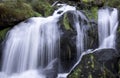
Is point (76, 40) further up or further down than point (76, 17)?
further down

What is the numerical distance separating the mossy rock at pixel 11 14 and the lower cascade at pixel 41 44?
278 mm

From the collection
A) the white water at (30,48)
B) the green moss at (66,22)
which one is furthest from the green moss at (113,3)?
the green moss at (66,22)

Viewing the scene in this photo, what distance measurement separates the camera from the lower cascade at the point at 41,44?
11719 mm

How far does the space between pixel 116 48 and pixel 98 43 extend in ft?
3.84

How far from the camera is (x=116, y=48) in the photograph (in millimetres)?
11445

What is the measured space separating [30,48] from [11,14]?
1.86 meters

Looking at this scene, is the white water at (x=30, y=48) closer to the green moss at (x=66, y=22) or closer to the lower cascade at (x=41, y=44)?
the lower cascade at (x=41, y=44)

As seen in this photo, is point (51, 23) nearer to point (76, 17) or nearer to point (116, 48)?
point (76, 17)

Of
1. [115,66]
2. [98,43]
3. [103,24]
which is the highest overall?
[103,24]

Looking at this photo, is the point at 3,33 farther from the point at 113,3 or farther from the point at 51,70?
the point at 113,3

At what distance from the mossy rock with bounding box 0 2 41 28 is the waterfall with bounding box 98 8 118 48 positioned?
10.7 feet

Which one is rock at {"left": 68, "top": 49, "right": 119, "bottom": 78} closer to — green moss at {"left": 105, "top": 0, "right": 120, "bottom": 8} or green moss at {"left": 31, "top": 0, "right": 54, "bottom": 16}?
green moss at {"left": 31, "top": 0, "right": 54, "bottom": 16}

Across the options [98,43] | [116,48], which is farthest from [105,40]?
[116,48]

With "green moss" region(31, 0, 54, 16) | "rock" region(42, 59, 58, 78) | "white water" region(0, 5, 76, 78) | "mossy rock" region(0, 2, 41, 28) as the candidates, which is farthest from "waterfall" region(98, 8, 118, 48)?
"mossy rock" region(0, 2, 41, 28)
